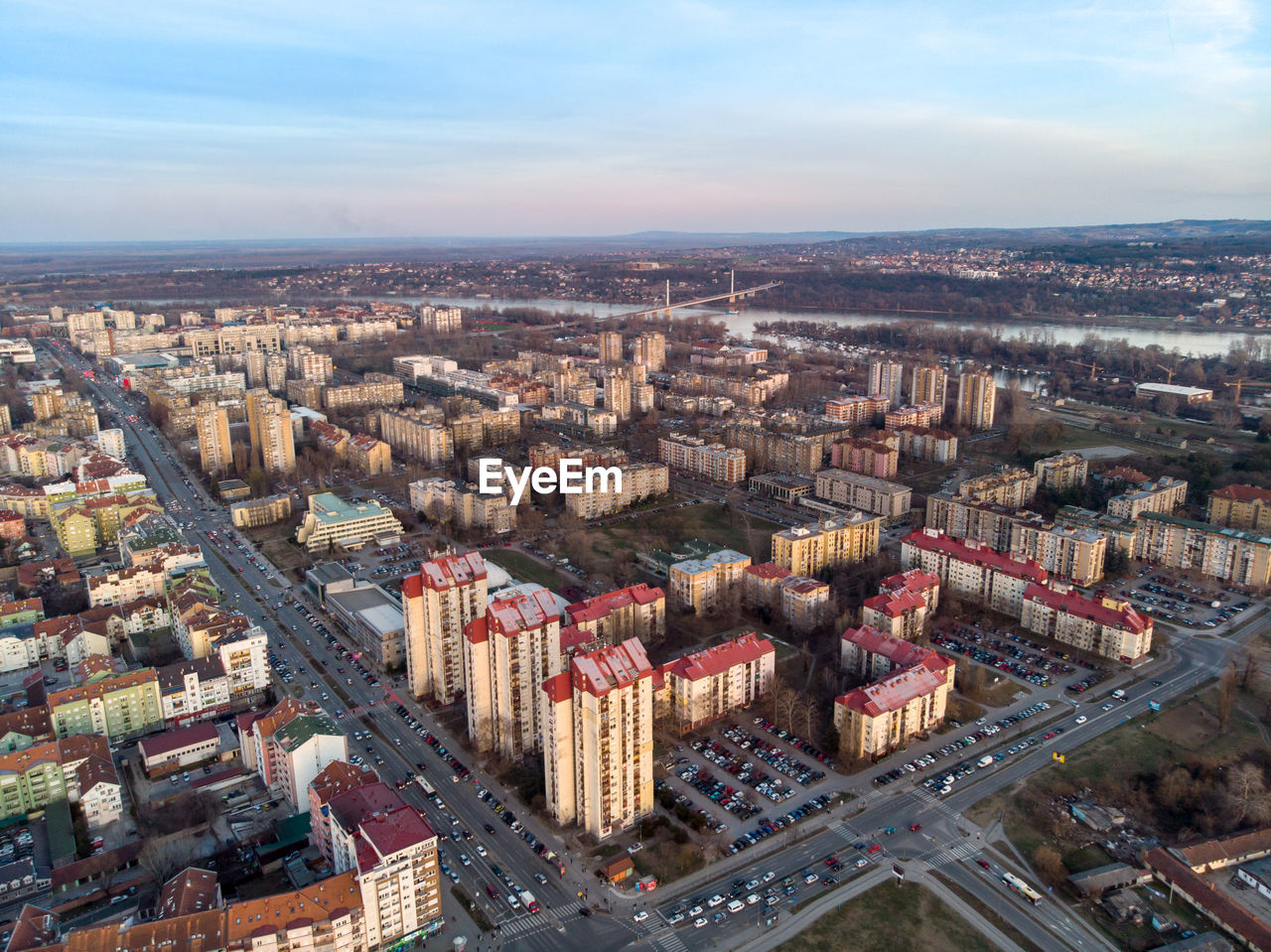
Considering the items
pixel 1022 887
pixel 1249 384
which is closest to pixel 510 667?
pixel 1022 887

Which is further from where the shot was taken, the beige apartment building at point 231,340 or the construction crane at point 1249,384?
the beige apartment building at point 231,340

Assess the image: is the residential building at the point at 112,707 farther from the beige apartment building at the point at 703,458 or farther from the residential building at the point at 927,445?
the residential building at the point at 927,445

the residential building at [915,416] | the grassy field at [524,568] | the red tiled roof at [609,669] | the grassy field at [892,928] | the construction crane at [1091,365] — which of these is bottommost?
the grassy field at [892,928]

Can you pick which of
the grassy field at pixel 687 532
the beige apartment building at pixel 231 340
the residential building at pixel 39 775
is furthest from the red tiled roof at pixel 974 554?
the beige apartment building at pixel 231 340

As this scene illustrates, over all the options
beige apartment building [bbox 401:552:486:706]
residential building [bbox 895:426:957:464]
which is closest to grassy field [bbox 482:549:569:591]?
beige apartment building [bbox 401:552:486:706]

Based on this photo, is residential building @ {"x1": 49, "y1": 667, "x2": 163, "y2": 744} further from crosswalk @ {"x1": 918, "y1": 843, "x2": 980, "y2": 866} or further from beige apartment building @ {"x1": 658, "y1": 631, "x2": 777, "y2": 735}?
crosswalk @ {"x1": 918, "y1": 843, "x2": 980, "y2": 866}

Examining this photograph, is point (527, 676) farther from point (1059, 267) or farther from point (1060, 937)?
point (1059, 267)

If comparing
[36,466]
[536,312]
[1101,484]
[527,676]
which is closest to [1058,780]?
[527,676]
